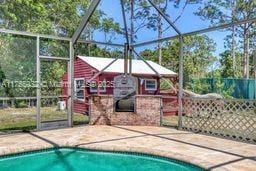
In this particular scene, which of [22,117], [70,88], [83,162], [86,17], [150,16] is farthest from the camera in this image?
→ [150,16]

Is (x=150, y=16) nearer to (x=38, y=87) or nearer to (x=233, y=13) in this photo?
(x=233, y=13)

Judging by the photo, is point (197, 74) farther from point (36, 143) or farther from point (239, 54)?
point (36, 143)

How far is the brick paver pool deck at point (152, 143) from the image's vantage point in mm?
5873

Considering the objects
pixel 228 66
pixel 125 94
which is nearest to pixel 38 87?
pixel 125 94

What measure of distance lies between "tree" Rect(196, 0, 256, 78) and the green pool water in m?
19.5

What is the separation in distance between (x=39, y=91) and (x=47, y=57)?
3.45 feet

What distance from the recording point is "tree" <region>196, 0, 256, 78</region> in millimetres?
23797

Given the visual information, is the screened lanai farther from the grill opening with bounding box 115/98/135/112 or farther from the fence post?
the grill opening with bounding box 115/98/135/112

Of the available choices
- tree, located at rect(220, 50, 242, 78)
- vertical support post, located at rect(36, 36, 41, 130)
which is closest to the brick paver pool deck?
vertical support post, located at rect(36, 36, 41, 130)

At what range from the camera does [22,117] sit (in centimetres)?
948

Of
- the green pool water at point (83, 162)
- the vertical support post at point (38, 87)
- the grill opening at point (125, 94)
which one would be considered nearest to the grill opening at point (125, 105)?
the grill opening at point (125, 94)

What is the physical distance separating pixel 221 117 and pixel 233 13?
17.7 metres

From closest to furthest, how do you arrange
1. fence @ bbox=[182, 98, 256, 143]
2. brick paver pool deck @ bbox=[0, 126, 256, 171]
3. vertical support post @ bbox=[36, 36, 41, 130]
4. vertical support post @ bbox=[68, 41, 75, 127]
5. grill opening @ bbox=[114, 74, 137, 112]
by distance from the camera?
brick paver pool deck @ bbox=[0, 126, 256, 171]
fence @ bbox=[182, 98, 256, 143]
vertical support post @ bbox=[36, 36, 41, 130]
vertical support post @ bbox=[68, 41, 75, 127]
grill opening @ bbox=[114, 74, 137, 112]

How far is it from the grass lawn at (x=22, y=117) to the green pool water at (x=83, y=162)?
236cm
